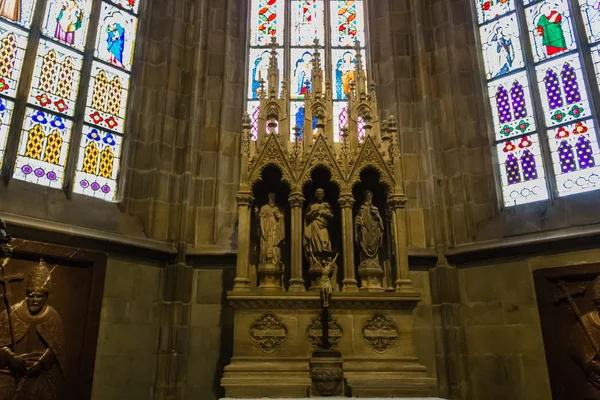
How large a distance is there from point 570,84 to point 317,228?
13.8 ft

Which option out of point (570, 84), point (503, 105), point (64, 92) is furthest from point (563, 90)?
point (64, 92)

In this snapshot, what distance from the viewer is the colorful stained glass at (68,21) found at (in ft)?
22.1

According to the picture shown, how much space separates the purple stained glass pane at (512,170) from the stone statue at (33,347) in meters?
6.24

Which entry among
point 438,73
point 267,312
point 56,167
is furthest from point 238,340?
point 438,73

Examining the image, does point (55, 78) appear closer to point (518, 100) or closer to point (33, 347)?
point (33, 347)

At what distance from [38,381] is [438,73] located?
22.9 ft

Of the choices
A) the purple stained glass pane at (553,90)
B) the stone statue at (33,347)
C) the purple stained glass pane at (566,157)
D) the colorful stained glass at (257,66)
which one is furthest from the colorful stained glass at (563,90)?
the stone statue at (33,347)

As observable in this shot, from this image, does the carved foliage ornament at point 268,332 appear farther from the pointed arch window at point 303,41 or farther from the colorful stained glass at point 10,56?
the colorful stained glass at point 10,56

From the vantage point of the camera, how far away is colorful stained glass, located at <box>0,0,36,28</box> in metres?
6.33

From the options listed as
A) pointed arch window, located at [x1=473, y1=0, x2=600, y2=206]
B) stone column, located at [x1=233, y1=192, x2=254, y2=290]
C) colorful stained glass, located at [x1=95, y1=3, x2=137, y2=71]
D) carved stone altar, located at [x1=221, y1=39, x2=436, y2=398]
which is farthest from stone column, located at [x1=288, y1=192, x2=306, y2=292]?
colorful stained glass, located at [x1=95, y1=3, x2=137, y2=71]

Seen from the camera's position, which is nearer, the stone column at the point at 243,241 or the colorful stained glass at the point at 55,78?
the stone column at the point at 243,241

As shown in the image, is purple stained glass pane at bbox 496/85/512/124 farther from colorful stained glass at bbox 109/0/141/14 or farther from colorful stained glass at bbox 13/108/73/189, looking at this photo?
colorful stained glass at bbox 13/108/73/189

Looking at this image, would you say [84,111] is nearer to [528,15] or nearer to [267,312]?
[267,312]

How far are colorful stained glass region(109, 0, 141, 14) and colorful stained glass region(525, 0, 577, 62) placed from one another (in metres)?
6.22
